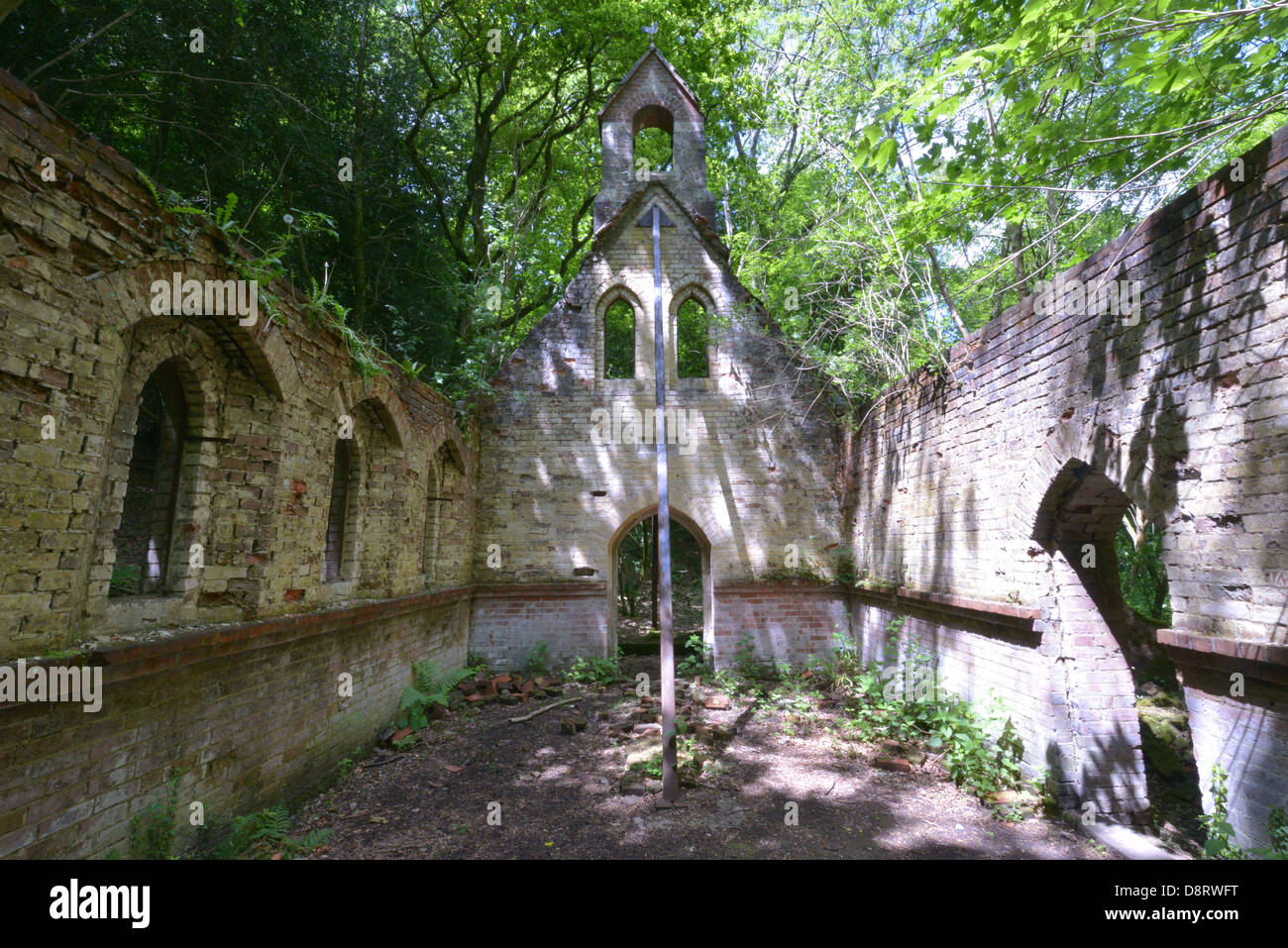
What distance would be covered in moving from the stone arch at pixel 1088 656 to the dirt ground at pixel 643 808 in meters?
0.55

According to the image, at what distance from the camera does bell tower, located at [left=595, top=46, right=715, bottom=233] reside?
1153 cm

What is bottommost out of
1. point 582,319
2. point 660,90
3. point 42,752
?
point 42,752

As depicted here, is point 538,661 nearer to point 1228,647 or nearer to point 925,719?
point 925,719

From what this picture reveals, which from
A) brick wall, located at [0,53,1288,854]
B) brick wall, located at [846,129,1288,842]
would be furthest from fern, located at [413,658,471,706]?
brick wall, located at [846,129,1288,842]

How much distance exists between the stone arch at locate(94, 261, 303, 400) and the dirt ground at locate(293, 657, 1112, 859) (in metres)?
3.79

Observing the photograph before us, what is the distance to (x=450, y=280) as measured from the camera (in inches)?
476

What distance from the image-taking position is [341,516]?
658cm

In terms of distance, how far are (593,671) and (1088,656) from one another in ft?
21.9

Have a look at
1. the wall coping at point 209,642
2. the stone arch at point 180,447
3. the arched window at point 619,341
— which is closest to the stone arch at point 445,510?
the wall coping at point 209,642

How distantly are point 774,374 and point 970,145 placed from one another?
15.6ft

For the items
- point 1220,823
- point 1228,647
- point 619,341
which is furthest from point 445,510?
point 619,341

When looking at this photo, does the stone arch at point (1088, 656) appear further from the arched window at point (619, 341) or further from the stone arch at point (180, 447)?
the arched window at point (619, 341)
